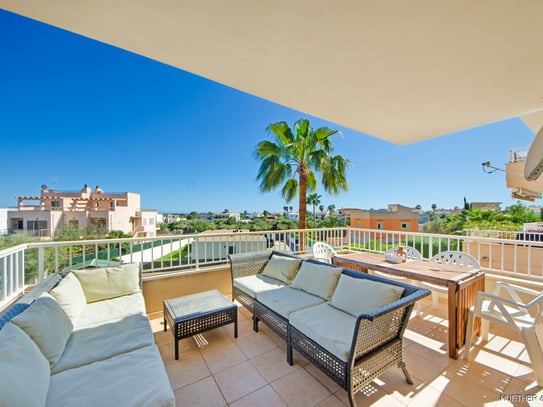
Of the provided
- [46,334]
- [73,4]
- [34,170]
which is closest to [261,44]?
[73,4]

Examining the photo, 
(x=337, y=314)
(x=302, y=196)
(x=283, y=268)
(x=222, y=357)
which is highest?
(x=302, y=196)

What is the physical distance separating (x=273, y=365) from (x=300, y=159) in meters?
4.87

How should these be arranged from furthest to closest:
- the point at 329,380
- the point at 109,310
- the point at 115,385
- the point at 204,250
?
the point at 204,250 < the point at 109,310 < the point at 329,380 < the point at 115,385

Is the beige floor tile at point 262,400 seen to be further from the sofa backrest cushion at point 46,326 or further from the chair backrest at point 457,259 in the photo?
the chair backrest at point 457,259

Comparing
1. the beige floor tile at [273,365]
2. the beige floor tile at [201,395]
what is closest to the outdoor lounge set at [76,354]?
the beige floor tile at [201,395]

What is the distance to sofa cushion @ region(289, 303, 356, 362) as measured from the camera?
1670mm

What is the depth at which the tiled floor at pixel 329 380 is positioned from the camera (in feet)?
5.72

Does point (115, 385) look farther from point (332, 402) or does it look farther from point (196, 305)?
point (332, 402)

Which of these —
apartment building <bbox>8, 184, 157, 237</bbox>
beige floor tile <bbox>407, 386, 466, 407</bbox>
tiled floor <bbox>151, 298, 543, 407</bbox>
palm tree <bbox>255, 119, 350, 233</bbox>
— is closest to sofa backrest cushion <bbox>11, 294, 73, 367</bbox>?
tiled floor <bbox>151, 298, 543, 407</bbox>

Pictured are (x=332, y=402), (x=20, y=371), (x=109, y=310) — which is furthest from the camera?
(x=109, y=310)

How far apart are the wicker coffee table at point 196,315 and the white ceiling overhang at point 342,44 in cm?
256

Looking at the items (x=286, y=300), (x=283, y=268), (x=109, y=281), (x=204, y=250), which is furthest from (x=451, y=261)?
(x=109, y=281)

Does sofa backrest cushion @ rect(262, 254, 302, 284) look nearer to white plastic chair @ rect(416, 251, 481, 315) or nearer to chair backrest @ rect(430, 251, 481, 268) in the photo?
white plastic chair @ rect(416, 251, 481, 315)

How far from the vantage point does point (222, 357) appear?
2303mm
